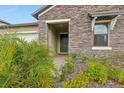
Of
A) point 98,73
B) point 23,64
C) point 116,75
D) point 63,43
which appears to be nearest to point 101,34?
point 116,75

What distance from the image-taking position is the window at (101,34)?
974 cm

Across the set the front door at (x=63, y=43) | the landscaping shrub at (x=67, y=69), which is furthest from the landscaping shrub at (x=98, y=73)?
the front door at (x=63, y=43)

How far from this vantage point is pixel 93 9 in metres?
9.75

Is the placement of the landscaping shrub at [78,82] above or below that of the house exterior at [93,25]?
below

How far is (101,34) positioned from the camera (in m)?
9.78

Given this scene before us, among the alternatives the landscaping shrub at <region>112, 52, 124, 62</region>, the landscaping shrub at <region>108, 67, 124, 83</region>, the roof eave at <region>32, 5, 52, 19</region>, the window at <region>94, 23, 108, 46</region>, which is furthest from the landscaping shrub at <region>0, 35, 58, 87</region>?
the roof eave at <region>32, 5, 52, 19</region>

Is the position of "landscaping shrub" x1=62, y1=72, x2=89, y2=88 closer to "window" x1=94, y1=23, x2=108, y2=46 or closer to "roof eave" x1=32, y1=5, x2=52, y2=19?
"window" x1=94, y1=23, x2=108, y2=46

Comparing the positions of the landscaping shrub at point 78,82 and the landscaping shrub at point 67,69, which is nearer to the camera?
the landscaping shrub at point 78,82

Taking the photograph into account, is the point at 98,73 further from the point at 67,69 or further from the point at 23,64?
the point at 23,64

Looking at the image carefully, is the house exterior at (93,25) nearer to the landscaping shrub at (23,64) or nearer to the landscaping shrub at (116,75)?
the landscaping shrub at (116,75)

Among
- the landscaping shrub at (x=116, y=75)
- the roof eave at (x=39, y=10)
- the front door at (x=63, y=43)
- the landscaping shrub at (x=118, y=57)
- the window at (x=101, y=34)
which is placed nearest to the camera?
the landscaping shrub at (x=116, y=75)

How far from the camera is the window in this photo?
974cm
